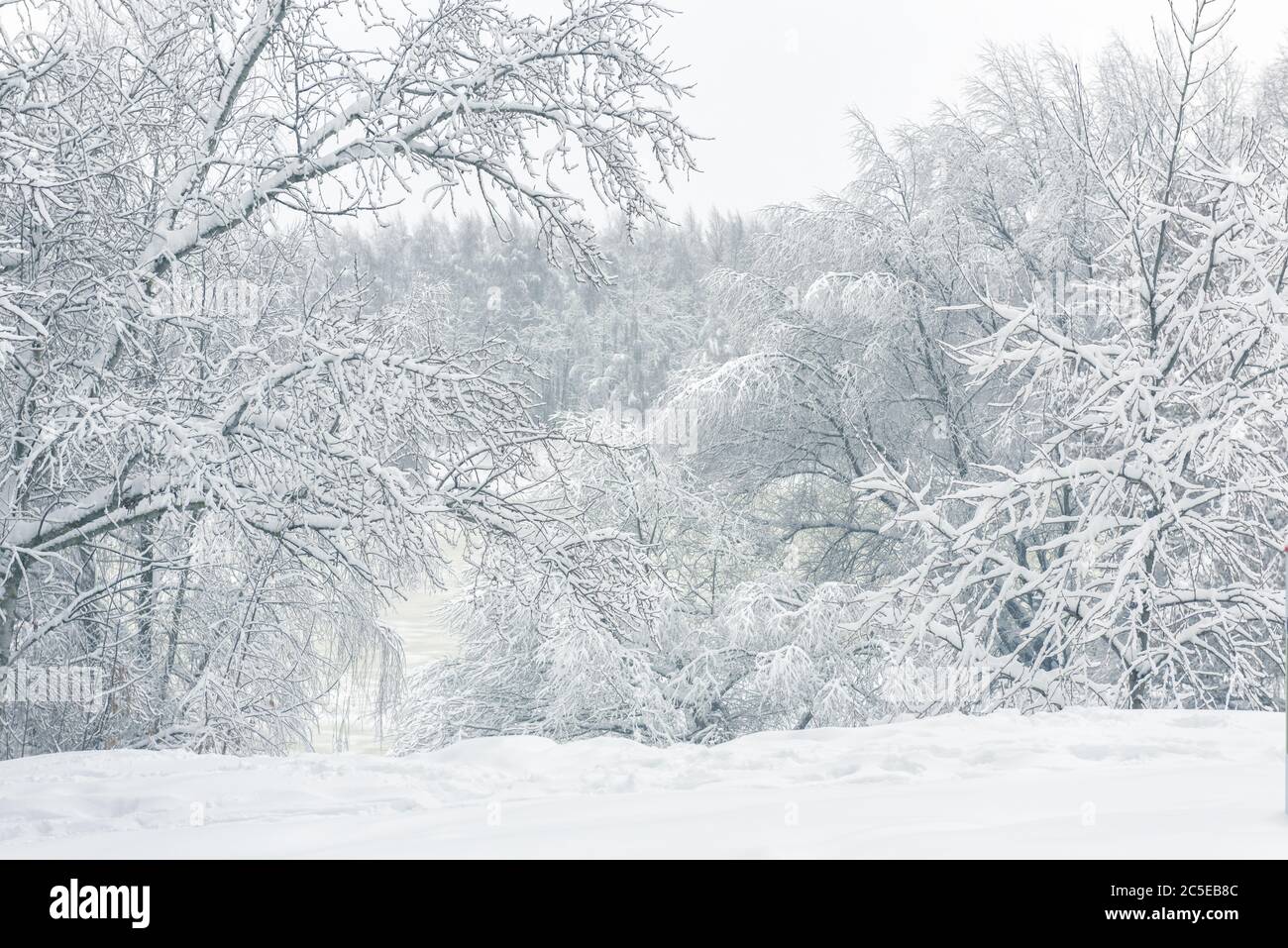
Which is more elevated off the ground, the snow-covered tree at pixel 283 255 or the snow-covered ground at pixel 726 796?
the snow-covered tree at pixel 283 255

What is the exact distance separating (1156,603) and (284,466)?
5.95m

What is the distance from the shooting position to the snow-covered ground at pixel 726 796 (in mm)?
3406

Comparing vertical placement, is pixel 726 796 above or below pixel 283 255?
below

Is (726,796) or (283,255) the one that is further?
(283,255)

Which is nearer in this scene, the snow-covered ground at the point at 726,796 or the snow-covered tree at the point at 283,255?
the snow-covered ground at the point at 726,796

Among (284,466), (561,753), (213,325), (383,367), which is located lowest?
(561,753)

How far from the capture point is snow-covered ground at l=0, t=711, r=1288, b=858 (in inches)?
134

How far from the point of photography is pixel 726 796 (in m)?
4.43

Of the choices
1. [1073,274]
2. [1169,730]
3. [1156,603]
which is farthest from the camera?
[1073,274]

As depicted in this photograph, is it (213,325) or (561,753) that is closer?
(561,753)
